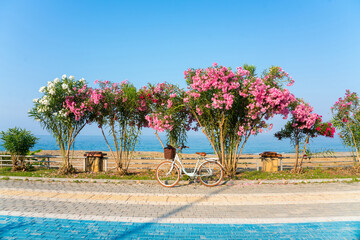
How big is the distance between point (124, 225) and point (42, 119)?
8.09 meters

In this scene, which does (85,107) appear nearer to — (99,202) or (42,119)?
(42,119)

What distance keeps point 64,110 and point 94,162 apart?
2681mm

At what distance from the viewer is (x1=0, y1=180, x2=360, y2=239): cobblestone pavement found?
4953 mm

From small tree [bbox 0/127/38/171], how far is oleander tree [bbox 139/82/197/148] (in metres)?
6.53

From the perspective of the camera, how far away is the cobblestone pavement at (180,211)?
495 centimetres

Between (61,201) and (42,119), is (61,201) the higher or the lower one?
the lower one

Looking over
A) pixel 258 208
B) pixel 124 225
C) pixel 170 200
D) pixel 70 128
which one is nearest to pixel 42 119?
pixel 70 128

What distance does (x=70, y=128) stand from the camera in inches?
457

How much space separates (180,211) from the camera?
6.26m

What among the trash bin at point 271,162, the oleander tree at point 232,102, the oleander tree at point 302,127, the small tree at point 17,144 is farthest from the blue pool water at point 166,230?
the small tree at point 17,144

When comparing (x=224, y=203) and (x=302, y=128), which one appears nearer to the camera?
(x=224, y=203)

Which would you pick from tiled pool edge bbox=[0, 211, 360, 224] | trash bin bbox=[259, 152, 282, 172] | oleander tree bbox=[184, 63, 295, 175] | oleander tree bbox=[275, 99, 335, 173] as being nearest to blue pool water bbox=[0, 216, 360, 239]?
tiled pool edge bbox=[0, 211, 360, 224]

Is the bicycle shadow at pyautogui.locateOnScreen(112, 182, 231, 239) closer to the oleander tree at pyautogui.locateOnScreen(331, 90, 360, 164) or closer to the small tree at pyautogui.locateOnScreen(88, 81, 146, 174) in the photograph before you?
the small tree at pyautogui.locateOnScreen(88, 81, 146, 174)

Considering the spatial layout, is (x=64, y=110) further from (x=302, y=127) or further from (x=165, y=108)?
(x=302, y=127)
